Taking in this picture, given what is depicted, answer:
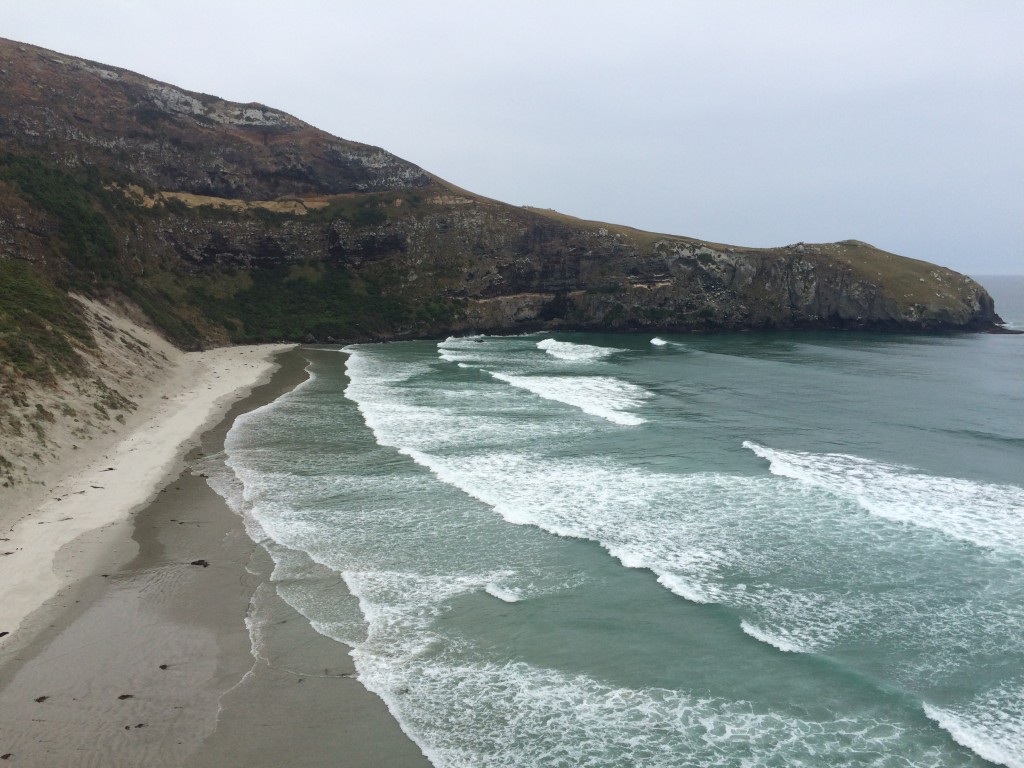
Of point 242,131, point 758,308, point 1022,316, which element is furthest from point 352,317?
point 1022,316

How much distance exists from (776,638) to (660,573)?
3.44 meters

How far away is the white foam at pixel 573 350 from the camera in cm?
6412

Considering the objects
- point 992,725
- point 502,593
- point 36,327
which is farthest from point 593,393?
point 992,725

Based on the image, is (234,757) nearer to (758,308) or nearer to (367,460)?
(367,460)

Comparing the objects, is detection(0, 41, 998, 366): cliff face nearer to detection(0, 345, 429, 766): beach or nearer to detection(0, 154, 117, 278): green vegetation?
detection(0, 154, 117, 278): green vegetation

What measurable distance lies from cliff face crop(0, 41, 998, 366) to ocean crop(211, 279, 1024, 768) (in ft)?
149

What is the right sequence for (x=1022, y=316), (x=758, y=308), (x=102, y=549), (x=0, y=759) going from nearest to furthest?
1. (x=0, y=759)
2. (x=102, y=549)
3. (x=758, y=308)
4. (x=1022, y=316)

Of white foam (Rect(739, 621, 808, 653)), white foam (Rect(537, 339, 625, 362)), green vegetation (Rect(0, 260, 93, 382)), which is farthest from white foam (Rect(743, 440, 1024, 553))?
white foam (Rect(537, 339, 625, 362))

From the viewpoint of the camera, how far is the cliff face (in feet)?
241

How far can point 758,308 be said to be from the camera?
9431 centimetres

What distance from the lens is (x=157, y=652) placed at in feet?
41.2

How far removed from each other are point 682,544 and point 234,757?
1192 cm

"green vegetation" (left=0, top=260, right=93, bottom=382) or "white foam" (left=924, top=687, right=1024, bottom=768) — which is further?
"green vegetation" (left=0, top=260, right=93, bottom=382)

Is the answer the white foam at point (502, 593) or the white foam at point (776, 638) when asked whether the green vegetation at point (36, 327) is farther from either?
the white foam at point (776, 638)
